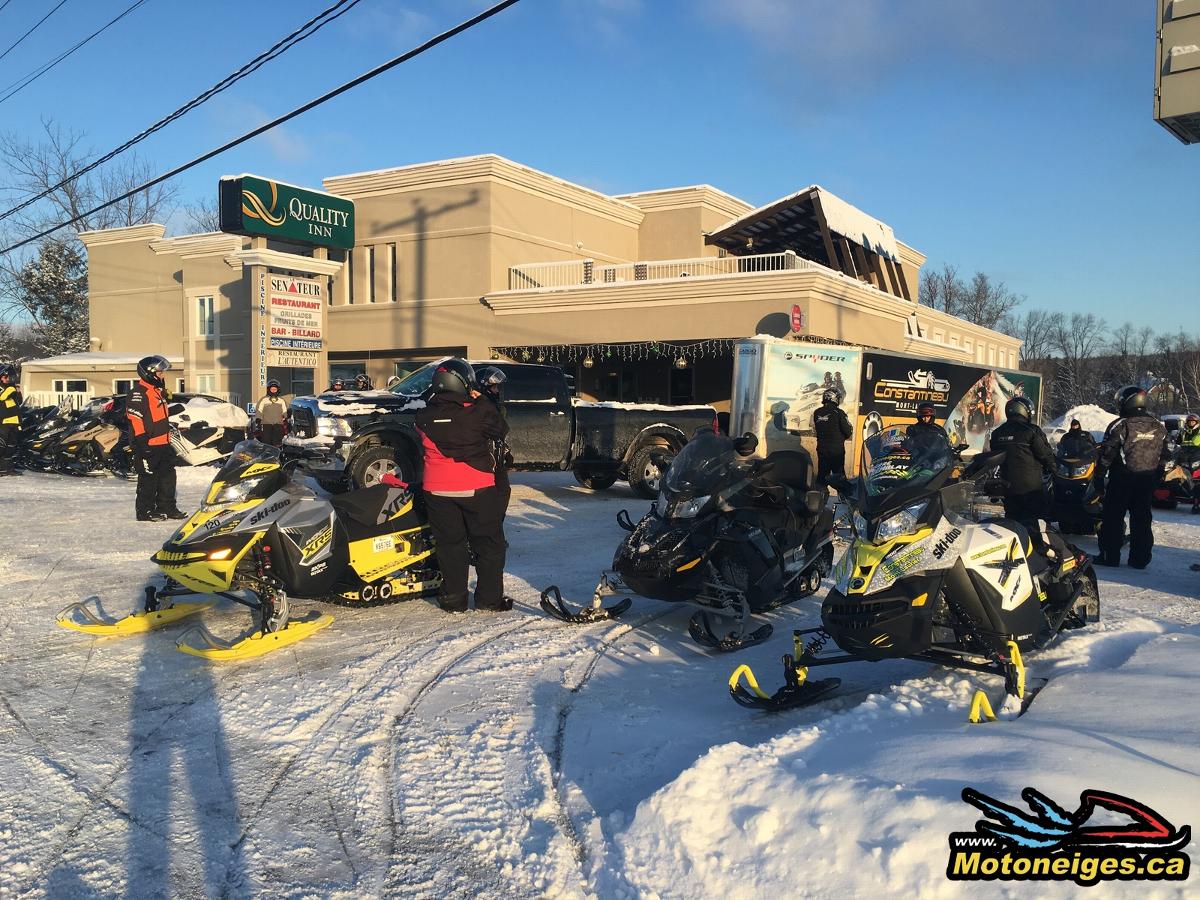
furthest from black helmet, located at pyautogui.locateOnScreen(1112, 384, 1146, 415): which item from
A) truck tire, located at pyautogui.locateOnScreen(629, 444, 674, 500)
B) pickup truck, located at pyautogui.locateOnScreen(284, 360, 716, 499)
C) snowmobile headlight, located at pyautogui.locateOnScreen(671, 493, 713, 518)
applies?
truck tire, located at pyautogui.locateOnScreen(629, 444, 674, 500)

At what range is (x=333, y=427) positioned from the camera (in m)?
11.7

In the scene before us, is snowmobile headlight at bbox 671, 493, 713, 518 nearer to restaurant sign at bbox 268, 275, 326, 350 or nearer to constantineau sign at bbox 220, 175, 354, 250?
restaurant sign at bbox 268, 275, 326, 350

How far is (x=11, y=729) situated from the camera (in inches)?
179

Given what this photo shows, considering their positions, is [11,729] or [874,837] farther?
[11,729]

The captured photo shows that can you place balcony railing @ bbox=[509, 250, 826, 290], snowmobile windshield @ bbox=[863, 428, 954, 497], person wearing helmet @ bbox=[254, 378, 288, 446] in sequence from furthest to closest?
balcony railing @ bbox=[509, 250, 826, 290]
person wearing helmet @ bbox=[254, 378, 288, 446]
snowmobile windshield @ bbox=[863, 428, 954, 497]

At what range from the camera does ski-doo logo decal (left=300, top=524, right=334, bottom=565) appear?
19.8 ft

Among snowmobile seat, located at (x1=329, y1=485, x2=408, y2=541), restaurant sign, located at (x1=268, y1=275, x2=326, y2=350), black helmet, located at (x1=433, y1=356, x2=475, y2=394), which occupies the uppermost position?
restaurant sign, located at (x1=268, y1=275, x2=326, y2=350)

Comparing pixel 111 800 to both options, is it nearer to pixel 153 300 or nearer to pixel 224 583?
pixel 224 583

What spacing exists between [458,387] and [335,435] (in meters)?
5.51

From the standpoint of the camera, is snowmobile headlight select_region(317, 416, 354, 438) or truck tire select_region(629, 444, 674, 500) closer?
snowmobile headlight select_region(317, 416, 354, 438)

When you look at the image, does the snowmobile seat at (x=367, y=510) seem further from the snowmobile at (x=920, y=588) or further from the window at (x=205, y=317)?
the window at (x=205, y=317)

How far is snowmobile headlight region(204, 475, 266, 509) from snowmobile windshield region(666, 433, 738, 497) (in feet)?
9.59

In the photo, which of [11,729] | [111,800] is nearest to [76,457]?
[11,729]

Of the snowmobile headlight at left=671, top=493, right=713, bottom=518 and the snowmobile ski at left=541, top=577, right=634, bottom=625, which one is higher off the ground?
the snowmobile headlight at left=671, top=493, right=713, bottom=518
